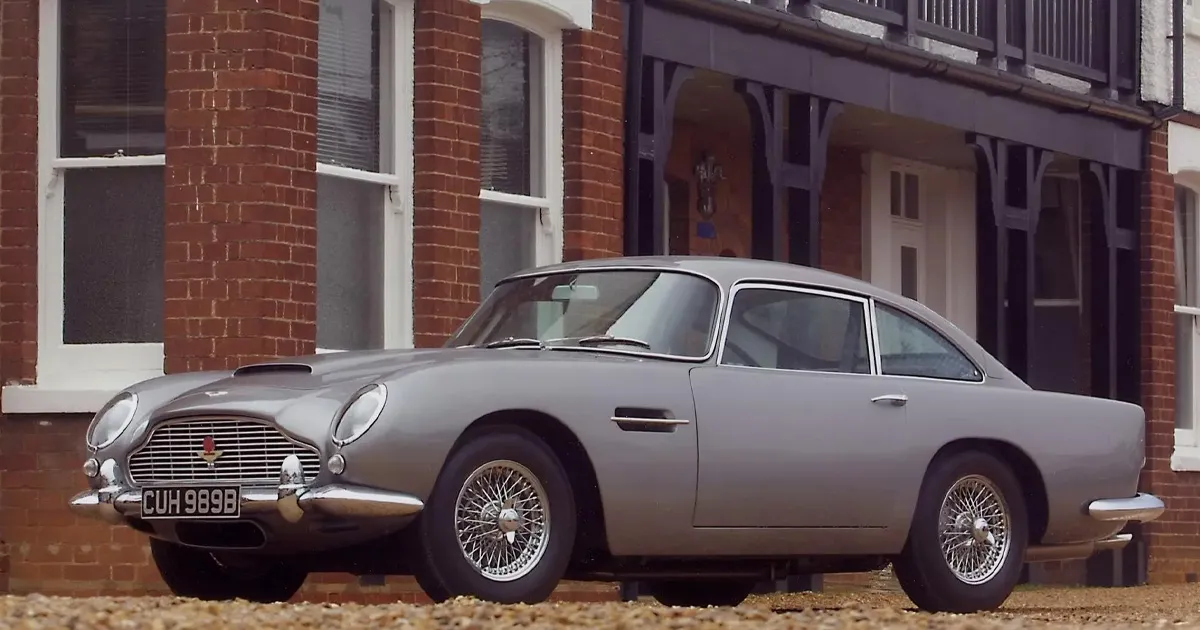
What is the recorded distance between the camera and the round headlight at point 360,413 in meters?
7.35

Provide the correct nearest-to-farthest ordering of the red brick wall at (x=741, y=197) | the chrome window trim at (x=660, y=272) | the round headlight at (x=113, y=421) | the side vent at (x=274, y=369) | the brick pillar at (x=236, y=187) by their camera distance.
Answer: the side vent at (x=274, y=369) → the round headlight at (x=113, y=421) → the chrome window trim at (x=660, y=272) → the brick pillar at (x=236, y=187) → the red brick wall at (x=741, y=197)

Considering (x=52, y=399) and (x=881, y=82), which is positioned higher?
(x=881, y=82)

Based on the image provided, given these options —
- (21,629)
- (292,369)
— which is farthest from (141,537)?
(21,629)

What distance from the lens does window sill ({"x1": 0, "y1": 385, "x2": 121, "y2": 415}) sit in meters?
11.2

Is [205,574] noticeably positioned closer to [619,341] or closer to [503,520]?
[503,520]

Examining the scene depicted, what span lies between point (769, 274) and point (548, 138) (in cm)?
427

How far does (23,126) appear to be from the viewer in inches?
455

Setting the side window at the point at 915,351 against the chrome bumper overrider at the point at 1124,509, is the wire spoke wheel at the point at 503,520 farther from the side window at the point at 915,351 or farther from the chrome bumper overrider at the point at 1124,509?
the chrome bumper overrider at the point at 1124,509

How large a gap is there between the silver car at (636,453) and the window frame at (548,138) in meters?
3.66

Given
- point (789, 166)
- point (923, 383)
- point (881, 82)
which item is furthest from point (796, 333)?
point (881, 82)

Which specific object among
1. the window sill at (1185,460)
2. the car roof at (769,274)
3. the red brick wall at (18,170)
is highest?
the red brick wall at (18,170)

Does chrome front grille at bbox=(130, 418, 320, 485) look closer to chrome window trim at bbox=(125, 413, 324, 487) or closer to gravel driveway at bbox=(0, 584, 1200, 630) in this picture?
chrome window trim at bbox=(125, 413, 324, 487)

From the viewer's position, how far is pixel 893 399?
9.09 metres

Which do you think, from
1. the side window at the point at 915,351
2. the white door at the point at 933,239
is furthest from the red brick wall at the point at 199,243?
the white door at the point at 933,239
